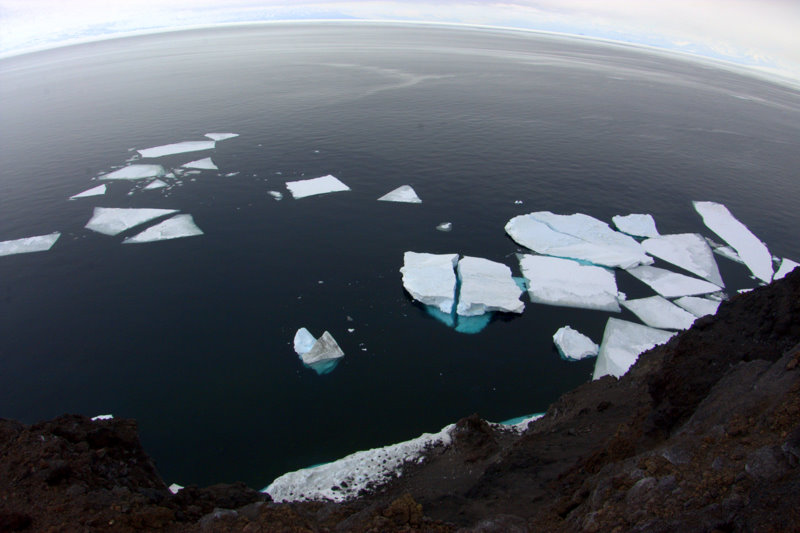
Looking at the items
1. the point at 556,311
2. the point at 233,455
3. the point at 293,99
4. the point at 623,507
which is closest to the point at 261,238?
the point at 233,455

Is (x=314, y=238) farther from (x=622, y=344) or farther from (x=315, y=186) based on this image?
(x=622, y=344)

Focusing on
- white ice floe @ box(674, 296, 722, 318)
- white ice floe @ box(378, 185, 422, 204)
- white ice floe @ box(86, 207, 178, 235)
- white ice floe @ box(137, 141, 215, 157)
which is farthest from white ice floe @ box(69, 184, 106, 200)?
white ice floe @ box(674, 296, 722, 318)

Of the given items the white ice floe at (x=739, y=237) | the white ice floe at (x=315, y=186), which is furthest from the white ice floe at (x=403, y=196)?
the white ice floe at (x=739, y=237)

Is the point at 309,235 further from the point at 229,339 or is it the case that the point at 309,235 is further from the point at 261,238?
the point at 229,339

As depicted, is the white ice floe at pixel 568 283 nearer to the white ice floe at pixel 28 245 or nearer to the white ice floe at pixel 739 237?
the white ice floe at pixel 739 237

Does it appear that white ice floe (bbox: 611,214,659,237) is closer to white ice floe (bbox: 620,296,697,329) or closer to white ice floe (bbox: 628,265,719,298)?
white ice floe (bbox: 628,265,719,298)
